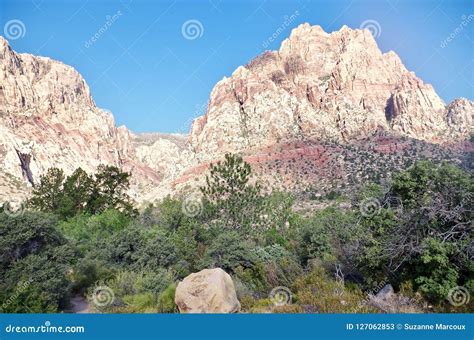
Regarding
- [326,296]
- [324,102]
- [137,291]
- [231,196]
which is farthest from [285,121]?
[326,296]

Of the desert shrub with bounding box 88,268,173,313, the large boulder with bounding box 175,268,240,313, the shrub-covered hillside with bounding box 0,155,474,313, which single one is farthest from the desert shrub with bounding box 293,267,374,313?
the desert shrub with bounding box 88,268,173,313

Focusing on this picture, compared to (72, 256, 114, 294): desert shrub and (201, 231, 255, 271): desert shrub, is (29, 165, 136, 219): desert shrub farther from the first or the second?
(201, 231, 255, 271): desert shrub

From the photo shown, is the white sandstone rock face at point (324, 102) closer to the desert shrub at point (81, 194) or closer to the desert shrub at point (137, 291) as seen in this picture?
the desert shrub at point (81, 194)

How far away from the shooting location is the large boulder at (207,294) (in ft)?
39.9

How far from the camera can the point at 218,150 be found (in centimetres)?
12762

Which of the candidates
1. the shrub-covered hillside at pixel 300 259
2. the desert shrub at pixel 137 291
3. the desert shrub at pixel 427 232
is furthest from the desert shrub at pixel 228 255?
the desert shrub at pixel 427 232

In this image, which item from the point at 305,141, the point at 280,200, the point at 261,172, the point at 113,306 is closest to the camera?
the point at 113,306

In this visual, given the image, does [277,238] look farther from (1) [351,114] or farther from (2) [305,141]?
(1) [351,114]

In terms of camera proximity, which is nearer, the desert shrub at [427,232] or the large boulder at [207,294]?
the desert shrub at [427,232]

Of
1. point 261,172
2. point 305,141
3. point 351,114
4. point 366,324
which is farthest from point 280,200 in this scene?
point 351,114

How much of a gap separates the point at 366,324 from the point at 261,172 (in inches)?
3576

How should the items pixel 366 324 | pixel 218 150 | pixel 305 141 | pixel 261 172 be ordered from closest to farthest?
1. pixel 366 324
2. pixel 261 172
3. pixel 305 141
4. pixel 218 150

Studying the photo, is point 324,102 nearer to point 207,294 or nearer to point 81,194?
point 81,194

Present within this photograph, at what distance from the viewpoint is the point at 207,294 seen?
12.3 metres
